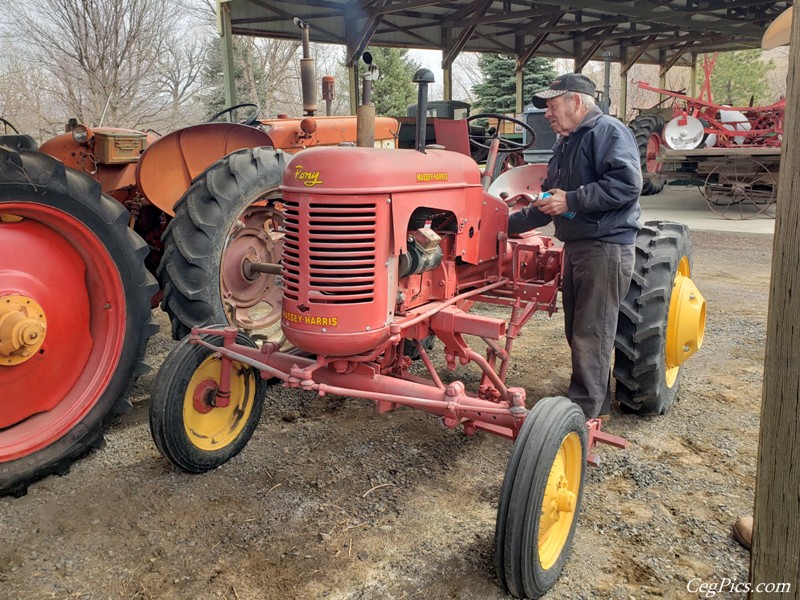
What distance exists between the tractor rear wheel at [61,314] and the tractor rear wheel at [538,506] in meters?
1.92

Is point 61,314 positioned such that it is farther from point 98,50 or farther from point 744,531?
point 98,50

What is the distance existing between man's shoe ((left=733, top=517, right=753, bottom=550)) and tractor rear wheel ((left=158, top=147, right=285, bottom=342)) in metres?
2.28

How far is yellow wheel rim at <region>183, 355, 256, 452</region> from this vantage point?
9.77 ft

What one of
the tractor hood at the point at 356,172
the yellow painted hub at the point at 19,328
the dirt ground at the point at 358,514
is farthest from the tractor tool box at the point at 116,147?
the tractor hood at the point at 356,172

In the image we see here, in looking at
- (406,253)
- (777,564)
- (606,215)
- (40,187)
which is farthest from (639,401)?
(40,187)

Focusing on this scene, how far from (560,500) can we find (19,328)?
2216 millimetres

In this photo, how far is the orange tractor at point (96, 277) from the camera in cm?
281

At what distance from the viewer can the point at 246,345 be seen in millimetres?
3035

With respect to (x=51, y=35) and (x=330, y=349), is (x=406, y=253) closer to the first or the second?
(x=330, y=349)

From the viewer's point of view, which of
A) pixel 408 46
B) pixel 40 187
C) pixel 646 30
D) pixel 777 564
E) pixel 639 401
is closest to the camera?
pixel 777 564

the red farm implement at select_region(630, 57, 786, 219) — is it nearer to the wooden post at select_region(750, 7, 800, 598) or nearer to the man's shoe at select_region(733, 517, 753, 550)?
the man's shoe at select_region(733, 517, 753, 550)

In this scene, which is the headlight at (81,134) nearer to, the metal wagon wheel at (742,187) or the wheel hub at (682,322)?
the wheel hub at (682,322)

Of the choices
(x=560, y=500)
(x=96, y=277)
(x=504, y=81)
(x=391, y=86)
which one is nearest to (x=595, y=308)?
(x=560, y=500)

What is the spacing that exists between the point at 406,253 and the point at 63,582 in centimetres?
169
